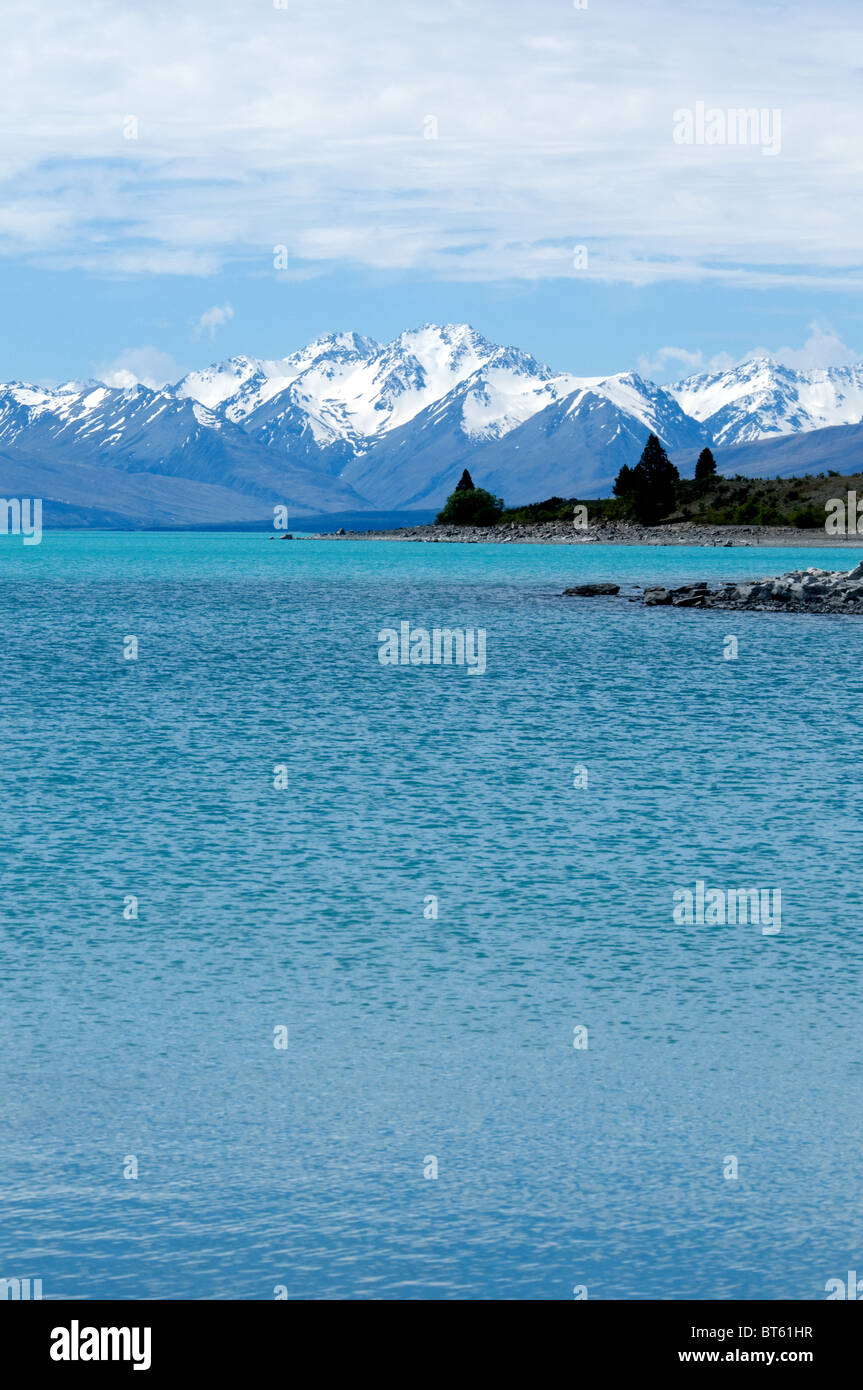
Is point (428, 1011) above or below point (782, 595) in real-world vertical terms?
below

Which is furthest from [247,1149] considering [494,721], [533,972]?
[494,721]

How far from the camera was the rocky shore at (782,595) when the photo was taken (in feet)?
323

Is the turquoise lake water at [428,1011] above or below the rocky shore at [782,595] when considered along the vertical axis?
below

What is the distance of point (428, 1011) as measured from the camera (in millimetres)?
19625

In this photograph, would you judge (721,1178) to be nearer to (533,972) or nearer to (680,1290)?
(680,1290)

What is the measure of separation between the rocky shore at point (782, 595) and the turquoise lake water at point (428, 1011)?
50.8 metres

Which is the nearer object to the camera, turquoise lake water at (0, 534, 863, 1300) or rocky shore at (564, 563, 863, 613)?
turquoise lake water at (0, 534, 863, 1300)

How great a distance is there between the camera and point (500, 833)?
102ft

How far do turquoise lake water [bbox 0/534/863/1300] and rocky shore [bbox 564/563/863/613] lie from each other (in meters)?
50.8

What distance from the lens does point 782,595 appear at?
100 m

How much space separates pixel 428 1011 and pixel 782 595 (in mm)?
84420

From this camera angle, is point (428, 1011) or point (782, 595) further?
point (782, 595)

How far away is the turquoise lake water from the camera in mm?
13156
